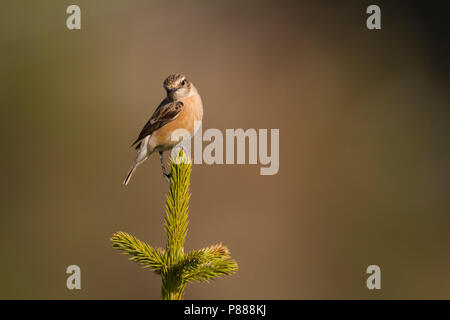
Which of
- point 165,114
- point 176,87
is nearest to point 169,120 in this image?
point 165,114

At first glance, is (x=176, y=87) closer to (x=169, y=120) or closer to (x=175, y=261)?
(x=169, y=120)

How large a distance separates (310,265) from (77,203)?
4810mm

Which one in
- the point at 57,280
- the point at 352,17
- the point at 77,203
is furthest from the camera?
the point at 352,17

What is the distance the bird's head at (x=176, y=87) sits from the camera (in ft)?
16.8

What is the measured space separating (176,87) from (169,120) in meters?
0.40

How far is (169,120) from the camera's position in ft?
17.4

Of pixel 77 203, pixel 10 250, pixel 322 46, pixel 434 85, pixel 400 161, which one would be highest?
pixel 322 46

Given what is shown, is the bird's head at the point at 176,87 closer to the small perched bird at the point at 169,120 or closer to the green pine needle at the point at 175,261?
the small perched bird at the point at 169,120

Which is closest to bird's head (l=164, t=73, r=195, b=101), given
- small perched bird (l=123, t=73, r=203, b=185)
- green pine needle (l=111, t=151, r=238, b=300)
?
small perched bird (l=123, t=73, r=203, b=185)

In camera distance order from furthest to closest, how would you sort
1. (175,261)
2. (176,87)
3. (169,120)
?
1. (169,120)
2. (176,87)
3. (175,261)

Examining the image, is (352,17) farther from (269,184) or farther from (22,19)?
(22,19)

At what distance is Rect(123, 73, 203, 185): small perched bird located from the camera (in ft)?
17.0

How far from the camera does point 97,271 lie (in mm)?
8516

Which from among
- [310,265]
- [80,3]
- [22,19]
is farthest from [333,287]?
[22,19]
